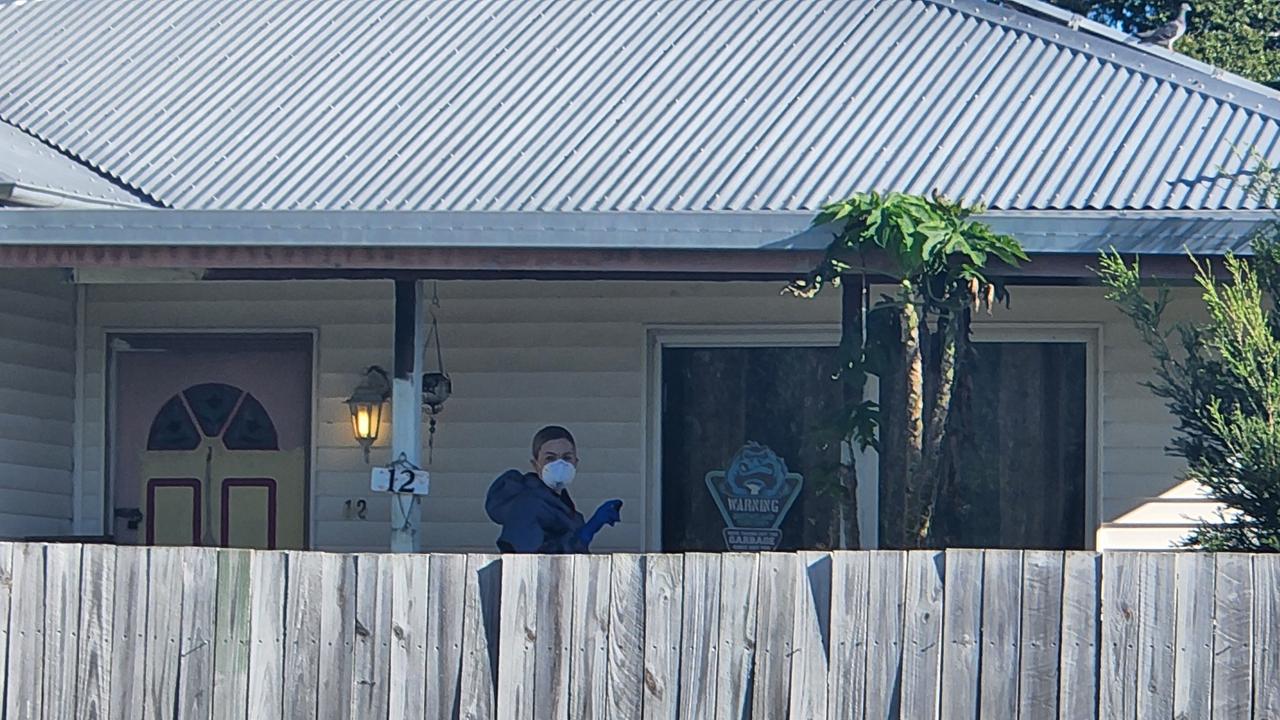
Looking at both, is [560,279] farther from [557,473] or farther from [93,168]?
[93,168]

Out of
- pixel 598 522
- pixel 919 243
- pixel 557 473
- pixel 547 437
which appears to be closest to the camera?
pixel 919 243

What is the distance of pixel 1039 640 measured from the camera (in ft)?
19.1

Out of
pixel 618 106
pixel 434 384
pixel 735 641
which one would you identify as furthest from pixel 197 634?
pixel 618 106

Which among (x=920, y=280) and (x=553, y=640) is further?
(x=920, y=280)

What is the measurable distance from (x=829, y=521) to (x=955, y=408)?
123cm

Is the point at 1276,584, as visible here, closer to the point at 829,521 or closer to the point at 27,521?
the point at 829,521

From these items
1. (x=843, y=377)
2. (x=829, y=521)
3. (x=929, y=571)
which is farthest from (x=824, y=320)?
(x=929, y=571)

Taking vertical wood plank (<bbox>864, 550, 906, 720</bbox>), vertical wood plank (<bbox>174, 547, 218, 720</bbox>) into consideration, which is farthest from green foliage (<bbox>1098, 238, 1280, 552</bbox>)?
vertical wood plank (<bbox>174, 547, 218, 720</bbox>)

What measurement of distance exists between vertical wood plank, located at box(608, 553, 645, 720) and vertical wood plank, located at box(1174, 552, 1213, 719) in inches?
64.5

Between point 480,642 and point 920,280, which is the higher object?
point 920,280

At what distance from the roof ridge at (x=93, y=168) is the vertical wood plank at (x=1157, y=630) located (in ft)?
17.4

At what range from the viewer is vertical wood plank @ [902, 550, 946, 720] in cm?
586

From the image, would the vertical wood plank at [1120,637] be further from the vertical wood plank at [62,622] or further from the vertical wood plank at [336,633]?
the vertical wood plank at [62,622]

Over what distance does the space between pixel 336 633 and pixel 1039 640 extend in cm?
222
